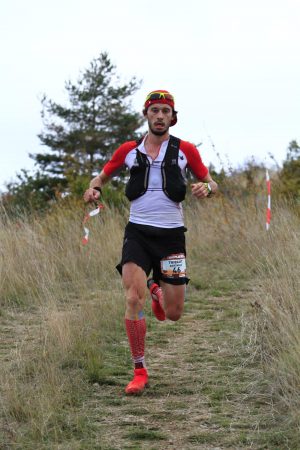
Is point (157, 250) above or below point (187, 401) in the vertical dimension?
above

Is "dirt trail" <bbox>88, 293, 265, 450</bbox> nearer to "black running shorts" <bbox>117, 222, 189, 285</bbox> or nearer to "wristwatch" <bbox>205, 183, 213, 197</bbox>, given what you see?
"black running shorts" <bbox>117, 222, 189, 285</bbox>

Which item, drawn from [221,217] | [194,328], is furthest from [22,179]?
[194,328]

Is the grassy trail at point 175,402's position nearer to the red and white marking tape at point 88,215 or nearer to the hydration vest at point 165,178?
the red and white marking tape at point 88,215

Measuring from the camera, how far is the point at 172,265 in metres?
6.19

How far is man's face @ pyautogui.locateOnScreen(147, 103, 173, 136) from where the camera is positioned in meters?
6.14

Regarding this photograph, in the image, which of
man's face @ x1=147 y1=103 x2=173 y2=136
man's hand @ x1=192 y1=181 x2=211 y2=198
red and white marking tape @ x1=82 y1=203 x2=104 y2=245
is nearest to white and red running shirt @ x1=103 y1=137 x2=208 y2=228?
man's face @ x1=147 y1=103 x2=173 y2=136

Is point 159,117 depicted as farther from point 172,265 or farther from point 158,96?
point 172,265

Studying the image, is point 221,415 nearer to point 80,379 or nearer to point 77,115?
point 80,379

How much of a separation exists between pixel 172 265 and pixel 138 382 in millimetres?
913

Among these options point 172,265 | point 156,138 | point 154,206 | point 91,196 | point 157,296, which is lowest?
point 157,296

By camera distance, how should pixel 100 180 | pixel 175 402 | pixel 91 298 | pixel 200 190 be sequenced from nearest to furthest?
pixel 175 402 → pixel 200 190 → pixel 100 180 → pixel 91 298

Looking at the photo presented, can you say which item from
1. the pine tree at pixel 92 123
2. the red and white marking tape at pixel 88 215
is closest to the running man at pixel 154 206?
the red and white marking tape at pixel 88 215

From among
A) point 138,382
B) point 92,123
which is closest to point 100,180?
point 138,382

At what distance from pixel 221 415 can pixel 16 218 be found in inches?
284
